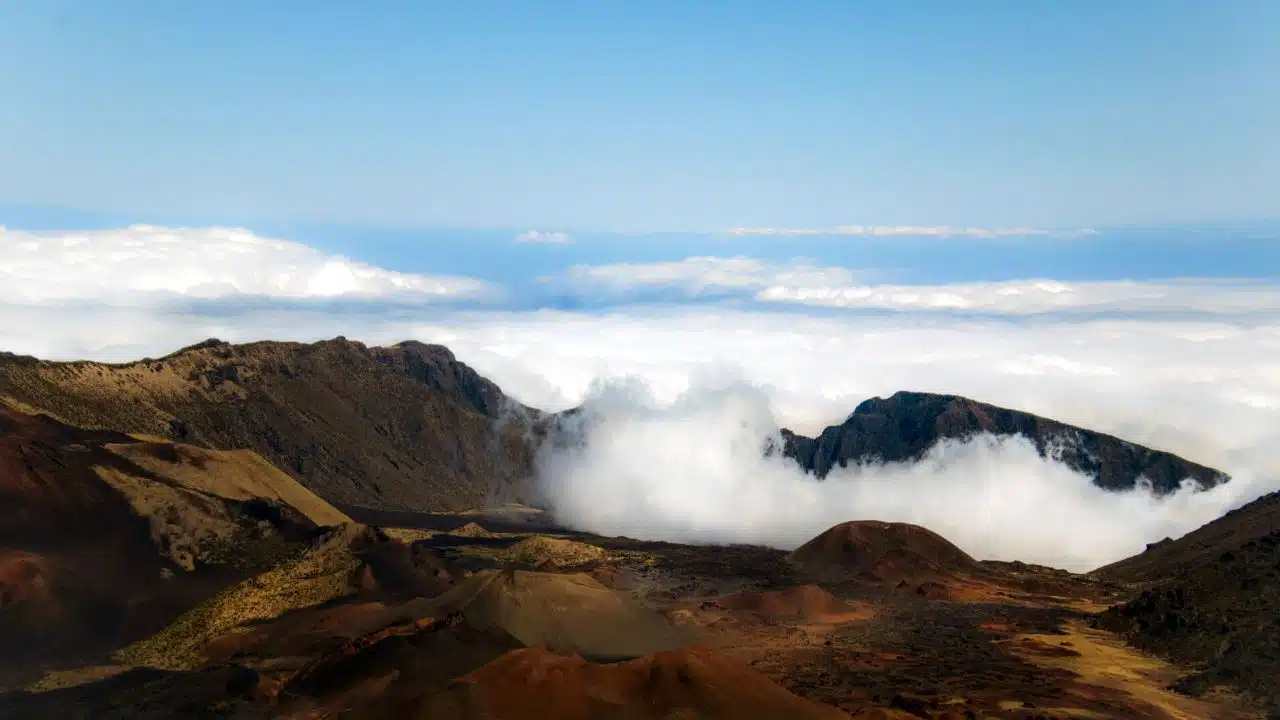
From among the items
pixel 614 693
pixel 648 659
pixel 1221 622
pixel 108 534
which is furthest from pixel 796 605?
pixel 108 534

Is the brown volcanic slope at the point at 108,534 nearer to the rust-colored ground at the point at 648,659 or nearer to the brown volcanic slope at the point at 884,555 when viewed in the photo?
the rust-colored ground at the point at 648,659

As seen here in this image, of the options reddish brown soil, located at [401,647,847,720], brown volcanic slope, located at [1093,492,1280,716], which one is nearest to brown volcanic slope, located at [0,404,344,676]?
reddish brown soil, located at [401,647,847,720]

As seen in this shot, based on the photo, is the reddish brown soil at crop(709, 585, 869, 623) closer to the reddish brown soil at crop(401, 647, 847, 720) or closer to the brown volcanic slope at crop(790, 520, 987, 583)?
the brown volcanic slope at crop(790, 520, 987, 583)

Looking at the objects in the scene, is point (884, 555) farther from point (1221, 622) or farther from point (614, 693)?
point (614, 693)

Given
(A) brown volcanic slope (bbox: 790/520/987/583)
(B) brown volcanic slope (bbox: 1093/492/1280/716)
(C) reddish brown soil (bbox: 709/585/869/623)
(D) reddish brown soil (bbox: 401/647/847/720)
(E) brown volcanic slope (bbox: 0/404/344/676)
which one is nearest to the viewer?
(D) reddish brown soil (bbox: 401/647/847/720)

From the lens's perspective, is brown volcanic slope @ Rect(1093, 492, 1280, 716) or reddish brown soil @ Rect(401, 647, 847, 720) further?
brown volcanic slope @ Rect(1093, 492, 1280, 716)

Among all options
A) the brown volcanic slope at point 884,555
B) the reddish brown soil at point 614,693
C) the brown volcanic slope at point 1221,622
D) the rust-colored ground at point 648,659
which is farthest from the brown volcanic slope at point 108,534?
the brown volcanic slope at point 1221,622
